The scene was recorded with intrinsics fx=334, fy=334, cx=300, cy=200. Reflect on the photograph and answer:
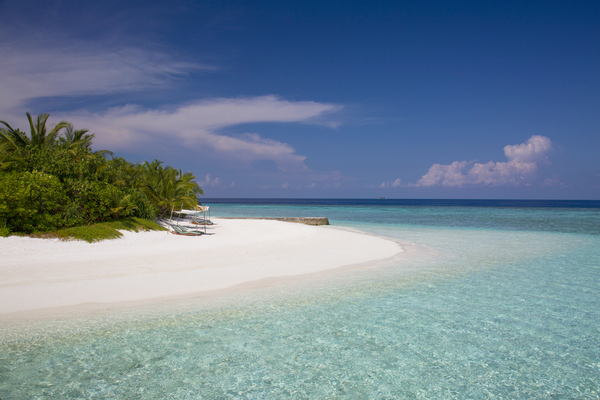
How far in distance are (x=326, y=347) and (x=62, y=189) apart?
13.4 meters

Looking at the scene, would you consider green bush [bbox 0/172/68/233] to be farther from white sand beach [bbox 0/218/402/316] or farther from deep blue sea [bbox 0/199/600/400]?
deep blue sea [bbox 0/199/600/400]

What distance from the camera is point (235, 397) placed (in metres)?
3.79

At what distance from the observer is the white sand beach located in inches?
283

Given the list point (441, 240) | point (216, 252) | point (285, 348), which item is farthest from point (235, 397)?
point (441, 240)

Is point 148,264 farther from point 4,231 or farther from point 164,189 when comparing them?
point 164,189

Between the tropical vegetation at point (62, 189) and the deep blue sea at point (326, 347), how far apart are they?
8692 millimetres

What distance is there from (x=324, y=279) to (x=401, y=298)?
2.26 metres

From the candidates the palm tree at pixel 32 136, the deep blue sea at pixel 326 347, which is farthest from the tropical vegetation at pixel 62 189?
the deep blue sea at pixel 326 347

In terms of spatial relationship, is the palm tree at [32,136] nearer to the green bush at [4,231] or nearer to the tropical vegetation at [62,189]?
the tropical vegetation at [62,189]

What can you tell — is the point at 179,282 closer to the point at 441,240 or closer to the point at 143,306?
the point at 143,306

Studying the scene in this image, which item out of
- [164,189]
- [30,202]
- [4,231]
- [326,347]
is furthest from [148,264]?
[164,189]

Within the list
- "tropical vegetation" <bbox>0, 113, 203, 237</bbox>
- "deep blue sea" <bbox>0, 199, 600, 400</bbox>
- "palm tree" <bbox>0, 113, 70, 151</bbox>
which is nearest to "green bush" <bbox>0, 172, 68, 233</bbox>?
"tropical vegetation" <bbox>0, 113, 203, 237</bbox>

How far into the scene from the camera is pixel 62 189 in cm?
1350

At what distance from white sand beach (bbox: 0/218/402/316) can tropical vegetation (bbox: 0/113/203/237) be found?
1.12 metres
